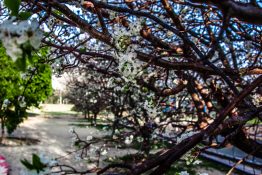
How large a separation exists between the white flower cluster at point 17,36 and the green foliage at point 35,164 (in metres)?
0.27

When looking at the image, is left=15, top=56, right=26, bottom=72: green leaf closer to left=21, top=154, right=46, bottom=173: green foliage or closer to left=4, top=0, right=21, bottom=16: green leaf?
left=4, top=0, right=21, bottom=16: green leaf

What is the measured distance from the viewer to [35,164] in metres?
0.87

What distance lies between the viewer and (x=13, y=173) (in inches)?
293

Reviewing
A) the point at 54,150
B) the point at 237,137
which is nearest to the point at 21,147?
the point at 54,150

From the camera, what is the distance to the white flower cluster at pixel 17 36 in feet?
2.23

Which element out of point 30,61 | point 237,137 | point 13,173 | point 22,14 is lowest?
point 13,173

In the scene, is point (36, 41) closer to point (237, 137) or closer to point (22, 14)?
point (22, 14)

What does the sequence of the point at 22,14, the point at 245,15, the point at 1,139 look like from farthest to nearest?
1. the point at 1,139
2. the point at 22,14
3. the point at 245,15

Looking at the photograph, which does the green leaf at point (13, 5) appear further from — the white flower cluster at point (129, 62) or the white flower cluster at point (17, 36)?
the white flower cluster at point (129, 62)

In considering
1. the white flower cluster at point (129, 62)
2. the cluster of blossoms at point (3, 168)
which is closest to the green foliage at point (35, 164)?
the cluster of blossoms at point (3, 168)

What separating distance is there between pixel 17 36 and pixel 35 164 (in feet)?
1.06

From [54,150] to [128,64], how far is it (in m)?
9.70

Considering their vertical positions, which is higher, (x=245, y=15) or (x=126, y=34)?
(x=126, y=34)

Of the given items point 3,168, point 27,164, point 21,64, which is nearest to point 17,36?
point 21,64
